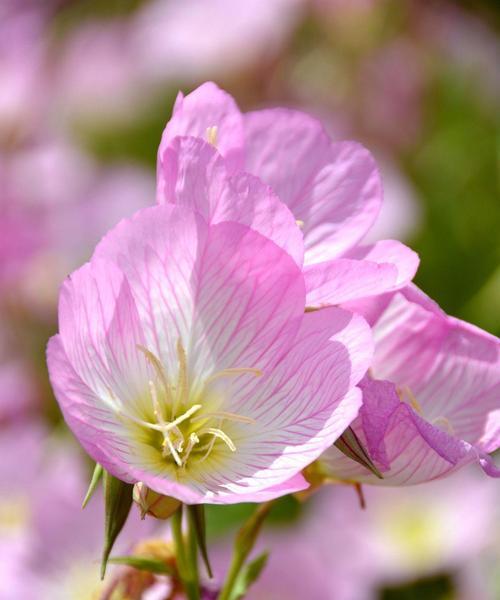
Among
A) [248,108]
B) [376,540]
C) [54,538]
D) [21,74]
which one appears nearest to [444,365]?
[54,538]

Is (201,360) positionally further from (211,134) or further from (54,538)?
(54,538)

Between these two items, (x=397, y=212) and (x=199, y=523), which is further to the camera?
(x=397, y=212)

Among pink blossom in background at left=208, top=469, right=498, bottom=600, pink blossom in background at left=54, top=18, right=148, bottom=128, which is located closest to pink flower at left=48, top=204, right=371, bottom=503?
pink blossom in background at left=208, top=469, right=498, bottom=600

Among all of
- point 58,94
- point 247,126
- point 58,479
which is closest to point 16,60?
point 58,94

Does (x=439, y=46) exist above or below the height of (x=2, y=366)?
above

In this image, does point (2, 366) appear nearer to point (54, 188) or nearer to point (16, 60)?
point (54, 188)

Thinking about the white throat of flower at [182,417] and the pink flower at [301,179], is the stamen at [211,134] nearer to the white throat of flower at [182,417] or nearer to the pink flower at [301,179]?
the pink flower at [301,179]

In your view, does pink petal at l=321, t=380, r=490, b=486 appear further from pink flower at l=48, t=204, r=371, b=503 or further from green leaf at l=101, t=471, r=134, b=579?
green leaf at l=101, t=471, r=134, b=579
